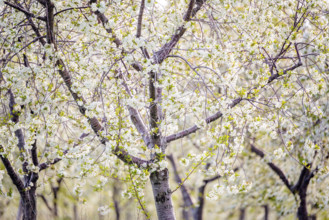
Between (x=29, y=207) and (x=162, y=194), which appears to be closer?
(x=162, y=194)

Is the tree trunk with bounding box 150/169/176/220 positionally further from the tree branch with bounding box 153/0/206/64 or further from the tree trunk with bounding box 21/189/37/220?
the tree trunk with bounding box 21/189/37/220

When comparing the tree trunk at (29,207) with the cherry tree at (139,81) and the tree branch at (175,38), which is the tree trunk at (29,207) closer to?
the cherry tree at (139,81)

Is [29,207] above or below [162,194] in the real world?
above

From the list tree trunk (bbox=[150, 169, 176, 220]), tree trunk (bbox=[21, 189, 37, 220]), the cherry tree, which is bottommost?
tree trunk (bbox=[150, 169, 176, 220])

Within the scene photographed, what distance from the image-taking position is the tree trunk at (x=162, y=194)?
3.79m

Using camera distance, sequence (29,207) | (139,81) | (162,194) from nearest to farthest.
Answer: (139,81)
(162,194)
(29,207)

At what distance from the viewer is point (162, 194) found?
3.79 metres

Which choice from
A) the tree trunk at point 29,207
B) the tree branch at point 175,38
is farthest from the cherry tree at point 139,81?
the tree trunk at point 29,207

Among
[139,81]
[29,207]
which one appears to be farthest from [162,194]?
[29,207]

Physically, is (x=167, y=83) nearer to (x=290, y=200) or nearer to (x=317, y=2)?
(x=317, y=2)

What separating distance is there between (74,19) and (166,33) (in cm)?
106

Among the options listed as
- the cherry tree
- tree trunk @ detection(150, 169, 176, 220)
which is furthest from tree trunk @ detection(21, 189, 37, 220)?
tree trunk @ detection(150, 169, 176, 220)

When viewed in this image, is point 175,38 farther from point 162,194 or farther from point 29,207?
point 29,207

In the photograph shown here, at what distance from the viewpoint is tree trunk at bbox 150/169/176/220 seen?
3.79 m
